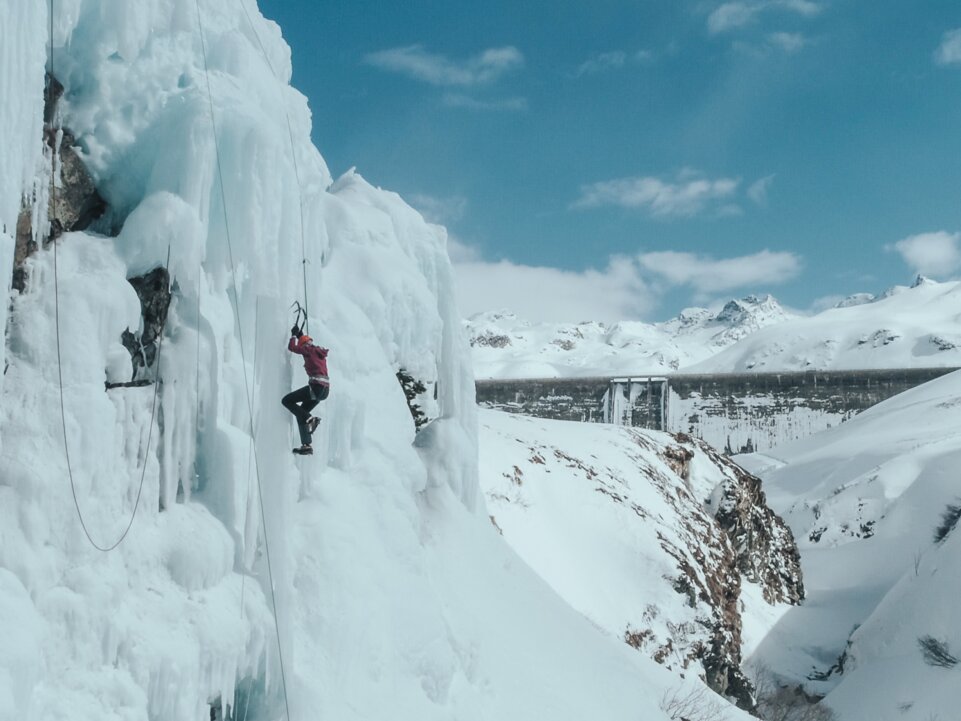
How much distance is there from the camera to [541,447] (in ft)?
76.1

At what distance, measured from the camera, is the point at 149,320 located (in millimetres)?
5762

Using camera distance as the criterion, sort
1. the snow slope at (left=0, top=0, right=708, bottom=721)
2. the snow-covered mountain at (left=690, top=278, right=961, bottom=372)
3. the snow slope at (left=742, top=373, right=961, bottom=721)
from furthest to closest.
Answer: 1. the snow-covered mountain at (left=690, top=278, right=961, bottom=372)
2. the snow slope at (left=742, top=373, right=961, bottom=721)
3. the snow slope at (left=0, top=0, right=708, bottom=721)

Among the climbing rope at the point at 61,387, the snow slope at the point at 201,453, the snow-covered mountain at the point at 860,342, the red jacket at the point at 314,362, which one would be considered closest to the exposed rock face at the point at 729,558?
the snow slope at the point at 201,453

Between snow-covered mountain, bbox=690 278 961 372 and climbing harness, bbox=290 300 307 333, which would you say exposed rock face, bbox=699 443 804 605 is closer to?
climbing harness, bbox=290 300 307 333

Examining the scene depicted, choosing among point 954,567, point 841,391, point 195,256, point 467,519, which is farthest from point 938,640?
point 841,391

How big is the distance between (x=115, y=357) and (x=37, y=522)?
1283mm

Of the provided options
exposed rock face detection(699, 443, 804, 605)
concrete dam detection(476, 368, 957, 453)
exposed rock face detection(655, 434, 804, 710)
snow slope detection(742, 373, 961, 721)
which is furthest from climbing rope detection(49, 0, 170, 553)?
concrete dam detection(476, 368, 957, 453)

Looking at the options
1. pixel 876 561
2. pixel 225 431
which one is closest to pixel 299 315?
pixel 225 431

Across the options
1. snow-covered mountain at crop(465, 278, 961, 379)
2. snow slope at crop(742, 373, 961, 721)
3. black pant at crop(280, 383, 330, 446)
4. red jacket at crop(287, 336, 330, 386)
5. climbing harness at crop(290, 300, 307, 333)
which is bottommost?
snow slope at crop(742, 373, 961, 721)

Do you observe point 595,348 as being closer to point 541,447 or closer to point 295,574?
point 541,447

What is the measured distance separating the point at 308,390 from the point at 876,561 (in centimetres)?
2504

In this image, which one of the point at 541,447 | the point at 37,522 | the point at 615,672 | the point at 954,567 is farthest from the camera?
the point at 541,447

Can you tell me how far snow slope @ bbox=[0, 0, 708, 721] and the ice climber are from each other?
0.41 feet

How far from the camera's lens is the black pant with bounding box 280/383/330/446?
659 cm
